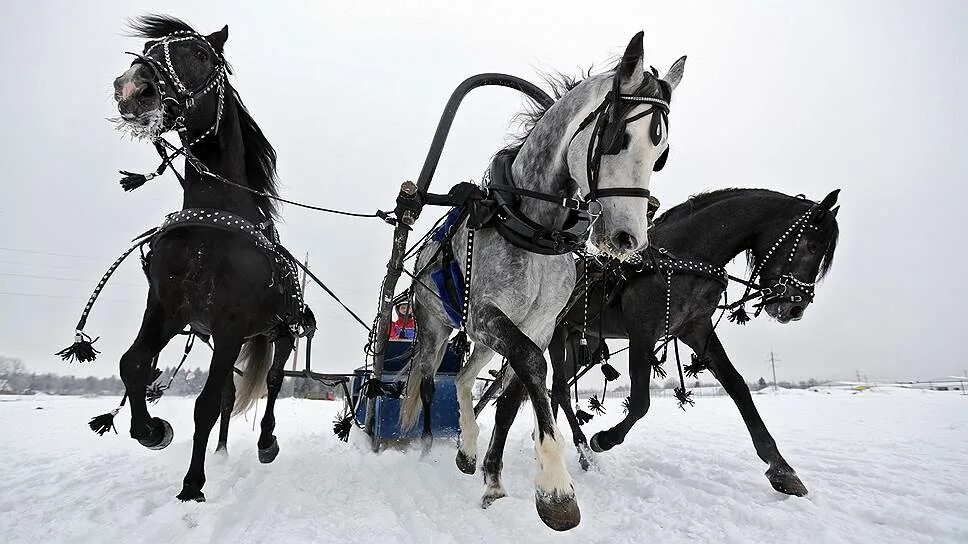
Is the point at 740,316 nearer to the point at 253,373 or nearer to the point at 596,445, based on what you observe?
the point at 596,445

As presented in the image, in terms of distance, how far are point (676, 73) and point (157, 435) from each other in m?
4.34

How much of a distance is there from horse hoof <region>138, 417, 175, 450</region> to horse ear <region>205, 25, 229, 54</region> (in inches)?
116

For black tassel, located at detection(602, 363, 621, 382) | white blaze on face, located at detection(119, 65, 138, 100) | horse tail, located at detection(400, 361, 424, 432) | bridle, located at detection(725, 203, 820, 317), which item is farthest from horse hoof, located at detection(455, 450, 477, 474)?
white blaze on face, located at detection(119, 65, 138, 100)

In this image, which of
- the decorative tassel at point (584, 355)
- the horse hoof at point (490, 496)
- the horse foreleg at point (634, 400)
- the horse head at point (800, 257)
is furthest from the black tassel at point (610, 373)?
the horse hoof at point (490, 496)

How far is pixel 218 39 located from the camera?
169 inches

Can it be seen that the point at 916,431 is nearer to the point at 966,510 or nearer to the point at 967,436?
the point at 967,436

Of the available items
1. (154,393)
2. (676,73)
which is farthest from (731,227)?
(154,393)

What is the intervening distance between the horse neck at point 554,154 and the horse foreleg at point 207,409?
2.34 metres

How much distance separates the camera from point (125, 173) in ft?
12.9

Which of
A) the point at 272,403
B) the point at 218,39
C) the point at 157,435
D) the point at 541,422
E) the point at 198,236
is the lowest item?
the point at 157,435

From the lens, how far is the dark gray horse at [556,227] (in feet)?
8.91

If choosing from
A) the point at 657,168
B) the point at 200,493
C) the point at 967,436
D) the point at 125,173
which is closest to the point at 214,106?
the point at 125,173

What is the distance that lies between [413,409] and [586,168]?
3.73 meters

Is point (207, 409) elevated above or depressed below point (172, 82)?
below
